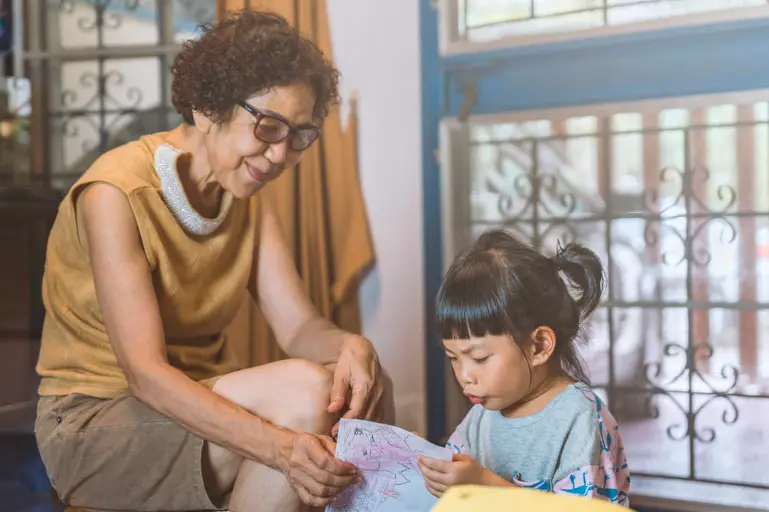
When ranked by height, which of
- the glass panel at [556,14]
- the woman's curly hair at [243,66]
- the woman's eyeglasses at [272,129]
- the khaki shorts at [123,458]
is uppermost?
the glass panel at [556,14]

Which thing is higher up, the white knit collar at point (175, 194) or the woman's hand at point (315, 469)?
the white knit collar at point (175, 194)

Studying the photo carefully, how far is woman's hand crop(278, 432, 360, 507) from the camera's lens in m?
1.02

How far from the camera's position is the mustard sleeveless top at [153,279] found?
117cm

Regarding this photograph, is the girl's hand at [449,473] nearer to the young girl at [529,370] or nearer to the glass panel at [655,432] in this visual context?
the young girl at [529,370]

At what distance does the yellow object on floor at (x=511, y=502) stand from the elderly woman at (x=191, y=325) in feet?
1.05

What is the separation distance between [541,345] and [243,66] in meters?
0.58

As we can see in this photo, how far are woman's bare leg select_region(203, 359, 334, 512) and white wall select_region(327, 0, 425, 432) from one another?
27cm

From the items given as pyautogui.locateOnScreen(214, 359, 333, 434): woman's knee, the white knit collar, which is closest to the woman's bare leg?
pyautogui.locateOnScreen(214, 359, 333, 434): woman's knee

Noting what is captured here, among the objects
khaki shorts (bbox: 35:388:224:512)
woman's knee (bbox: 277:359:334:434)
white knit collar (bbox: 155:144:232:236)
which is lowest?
khaki shorts (bbox: 35:388:224:512)

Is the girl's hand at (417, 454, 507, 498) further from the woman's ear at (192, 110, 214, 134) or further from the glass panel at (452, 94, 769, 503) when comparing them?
the woman's ear at (192, 110, 214, 134)

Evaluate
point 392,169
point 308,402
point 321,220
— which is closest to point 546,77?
point 392,169

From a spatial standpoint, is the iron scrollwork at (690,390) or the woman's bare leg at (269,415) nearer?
the woman's bare leg at (269,415)

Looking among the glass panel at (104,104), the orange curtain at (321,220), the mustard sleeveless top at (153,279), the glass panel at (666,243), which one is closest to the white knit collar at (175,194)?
the mustard sleeveless top at (153,279)

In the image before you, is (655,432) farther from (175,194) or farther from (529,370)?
(175,194)
